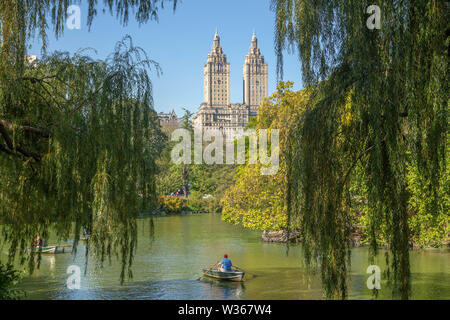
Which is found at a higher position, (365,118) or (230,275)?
(365,118)

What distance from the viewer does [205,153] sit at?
4975cm

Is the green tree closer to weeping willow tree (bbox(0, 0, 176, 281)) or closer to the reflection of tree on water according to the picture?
the reflection of tree on water

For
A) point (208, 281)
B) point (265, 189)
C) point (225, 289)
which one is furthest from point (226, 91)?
point (225, 289)

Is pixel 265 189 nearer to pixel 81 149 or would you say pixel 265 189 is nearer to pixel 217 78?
pixel 81 149

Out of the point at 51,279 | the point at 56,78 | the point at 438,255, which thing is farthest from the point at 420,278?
the point at 56,78

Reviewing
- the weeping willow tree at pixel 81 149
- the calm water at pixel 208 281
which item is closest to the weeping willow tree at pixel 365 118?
the weeping willow tree at pixel 81 149

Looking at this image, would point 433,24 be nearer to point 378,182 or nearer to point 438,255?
point 378,182

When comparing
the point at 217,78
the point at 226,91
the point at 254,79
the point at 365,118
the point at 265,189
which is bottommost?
the point at 265,189

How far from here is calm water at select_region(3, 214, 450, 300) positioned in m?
11.8

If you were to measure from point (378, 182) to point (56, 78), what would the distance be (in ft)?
14.3

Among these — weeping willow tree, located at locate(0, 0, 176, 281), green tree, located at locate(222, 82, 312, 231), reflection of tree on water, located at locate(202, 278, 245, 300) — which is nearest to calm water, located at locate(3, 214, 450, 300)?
reflection of tree on water, located at locate(202, 278, 245, 300)

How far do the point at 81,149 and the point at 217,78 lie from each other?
12054cm

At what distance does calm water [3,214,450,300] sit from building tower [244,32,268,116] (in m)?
108

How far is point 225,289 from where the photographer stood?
503 inches
